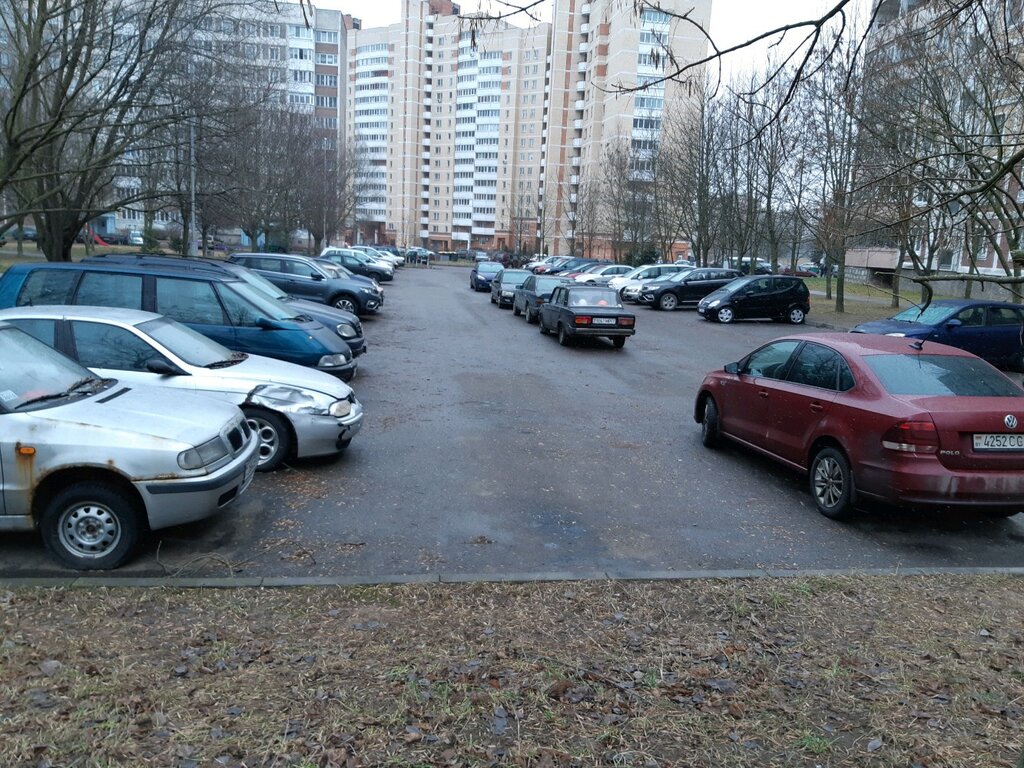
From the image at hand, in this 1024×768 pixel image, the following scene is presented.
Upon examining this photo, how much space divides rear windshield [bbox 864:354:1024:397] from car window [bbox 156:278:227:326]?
7343 millimetres

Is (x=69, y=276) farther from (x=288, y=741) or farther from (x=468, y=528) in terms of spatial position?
(x=288, y=741)

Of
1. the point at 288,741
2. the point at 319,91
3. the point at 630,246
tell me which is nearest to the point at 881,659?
the point at 288,741

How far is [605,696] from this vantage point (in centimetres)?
366

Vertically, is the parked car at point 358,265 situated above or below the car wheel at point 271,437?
above

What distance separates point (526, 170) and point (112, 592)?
387 ft

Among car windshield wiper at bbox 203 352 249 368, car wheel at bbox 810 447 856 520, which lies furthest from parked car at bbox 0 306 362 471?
car wheel at bbox 810 447 856 520

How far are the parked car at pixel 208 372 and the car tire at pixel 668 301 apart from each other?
24.7 m

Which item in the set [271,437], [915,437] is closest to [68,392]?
[271,437]

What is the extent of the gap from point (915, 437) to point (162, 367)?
6.46m

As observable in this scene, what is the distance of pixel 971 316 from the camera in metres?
17.2

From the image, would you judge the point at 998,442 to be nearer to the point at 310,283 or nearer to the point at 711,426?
the point at 711,426

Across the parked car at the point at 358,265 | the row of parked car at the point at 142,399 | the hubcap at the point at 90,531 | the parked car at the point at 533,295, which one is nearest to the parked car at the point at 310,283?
the parked car at the point at 533,295

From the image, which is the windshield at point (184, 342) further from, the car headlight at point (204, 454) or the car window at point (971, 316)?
the car window at point (971, 316)

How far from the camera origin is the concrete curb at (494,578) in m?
4.74
